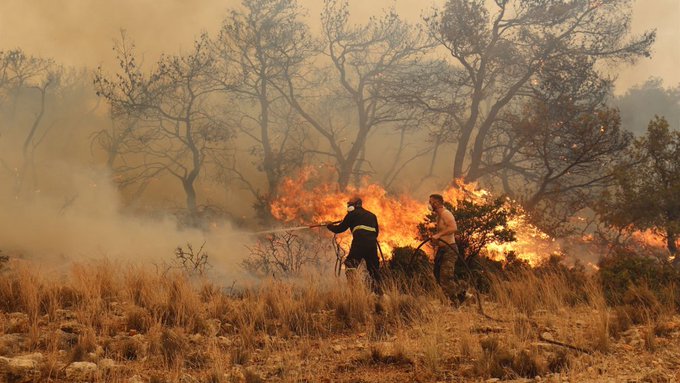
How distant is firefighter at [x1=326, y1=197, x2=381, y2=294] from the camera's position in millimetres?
10398

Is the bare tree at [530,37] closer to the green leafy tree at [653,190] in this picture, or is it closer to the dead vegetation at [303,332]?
the green leafy tree at [653,190]

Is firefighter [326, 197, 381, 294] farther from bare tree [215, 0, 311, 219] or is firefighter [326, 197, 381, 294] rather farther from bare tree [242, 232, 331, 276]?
bare tree [215, 0, 311, 219]

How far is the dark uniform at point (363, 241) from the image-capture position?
10.4 metres

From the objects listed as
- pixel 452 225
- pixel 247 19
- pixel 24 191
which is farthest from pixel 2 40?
pixel 452 225

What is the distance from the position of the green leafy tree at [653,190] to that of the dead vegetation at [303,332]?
7210mm

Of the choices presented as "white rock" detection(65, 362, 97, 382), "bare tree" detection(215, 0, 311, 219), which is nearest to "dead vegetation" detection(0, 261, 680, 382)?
"white rock" detection(65, 362, 97, 382)

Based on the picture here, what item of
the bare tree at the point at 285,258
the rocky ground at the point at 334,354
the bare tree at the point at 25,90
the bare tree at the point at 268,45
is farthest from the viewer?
the bare tree at the point at 25,90

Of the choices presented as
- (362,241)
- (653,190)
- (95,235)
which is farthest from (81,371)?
(653,190)

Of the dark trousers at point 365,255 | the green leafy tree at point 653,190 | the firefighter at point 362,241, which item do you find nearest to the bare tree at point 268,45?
the green leafy tree at point 653,190

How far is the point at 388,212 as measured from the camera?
56.9 feet

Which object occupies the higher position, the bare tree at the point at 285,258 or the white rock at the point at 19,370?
the bare tree at the point at 285,258

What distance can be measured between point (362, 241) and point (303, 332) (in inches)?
102

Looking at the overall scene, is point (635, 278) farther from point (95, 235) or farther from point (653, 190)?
point (95, 235)

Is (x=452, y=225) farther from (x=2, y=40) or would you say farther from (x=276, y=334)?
(x=2, y=40)
